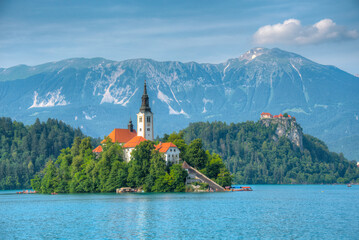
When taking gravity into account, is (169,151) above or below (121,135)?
below

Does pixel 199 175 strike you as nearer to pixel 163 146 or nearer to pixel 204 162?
pixel 204 162

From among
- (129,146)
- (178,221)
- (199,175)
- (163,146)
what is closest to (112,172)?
(129,146)

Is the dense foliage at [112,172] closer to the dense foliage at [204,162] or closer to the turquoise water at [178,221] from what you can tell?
the dense foliage at [204,162]

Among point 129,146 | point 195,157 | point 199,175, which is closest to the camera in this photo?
point 199,175

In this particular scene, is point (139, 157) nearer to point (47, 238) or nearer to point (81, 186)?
point (81, 186)

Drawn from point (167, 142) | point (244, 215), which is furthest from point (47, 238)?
point (167, 142)

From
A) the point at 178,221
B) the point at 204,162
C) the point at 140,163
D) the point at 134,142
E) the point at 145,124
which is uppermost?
the point at 145,124

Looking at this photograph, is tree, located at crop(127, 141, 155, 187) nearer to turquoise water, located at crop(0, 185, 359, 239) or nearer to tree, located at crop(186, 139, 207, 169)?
tree, located at crop(186, 139, 207, 169)

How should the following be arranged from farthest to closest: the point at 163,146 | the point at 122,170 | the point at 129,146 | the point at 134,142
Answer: the point at 134,142, the point at 129,146, the point at 163,146, the point at 122,170

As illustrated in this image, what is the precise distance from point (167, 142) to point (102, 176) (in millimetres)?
20147

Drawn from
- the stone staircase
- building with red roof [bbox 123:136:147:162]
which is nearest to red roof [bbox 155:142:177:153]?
building with red roof [bbox 123:136:147:162]

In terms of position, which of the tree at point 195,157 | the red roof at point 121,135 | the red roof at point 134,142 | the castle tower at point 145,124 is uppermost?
the castle tower at point 145,124

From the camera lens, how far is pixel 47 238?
64.6 metres

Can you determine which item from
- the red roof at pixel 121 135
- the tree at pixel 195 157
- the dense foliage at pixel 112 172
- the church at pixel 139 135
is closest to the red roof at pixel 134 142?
the church at pixel 139 135
